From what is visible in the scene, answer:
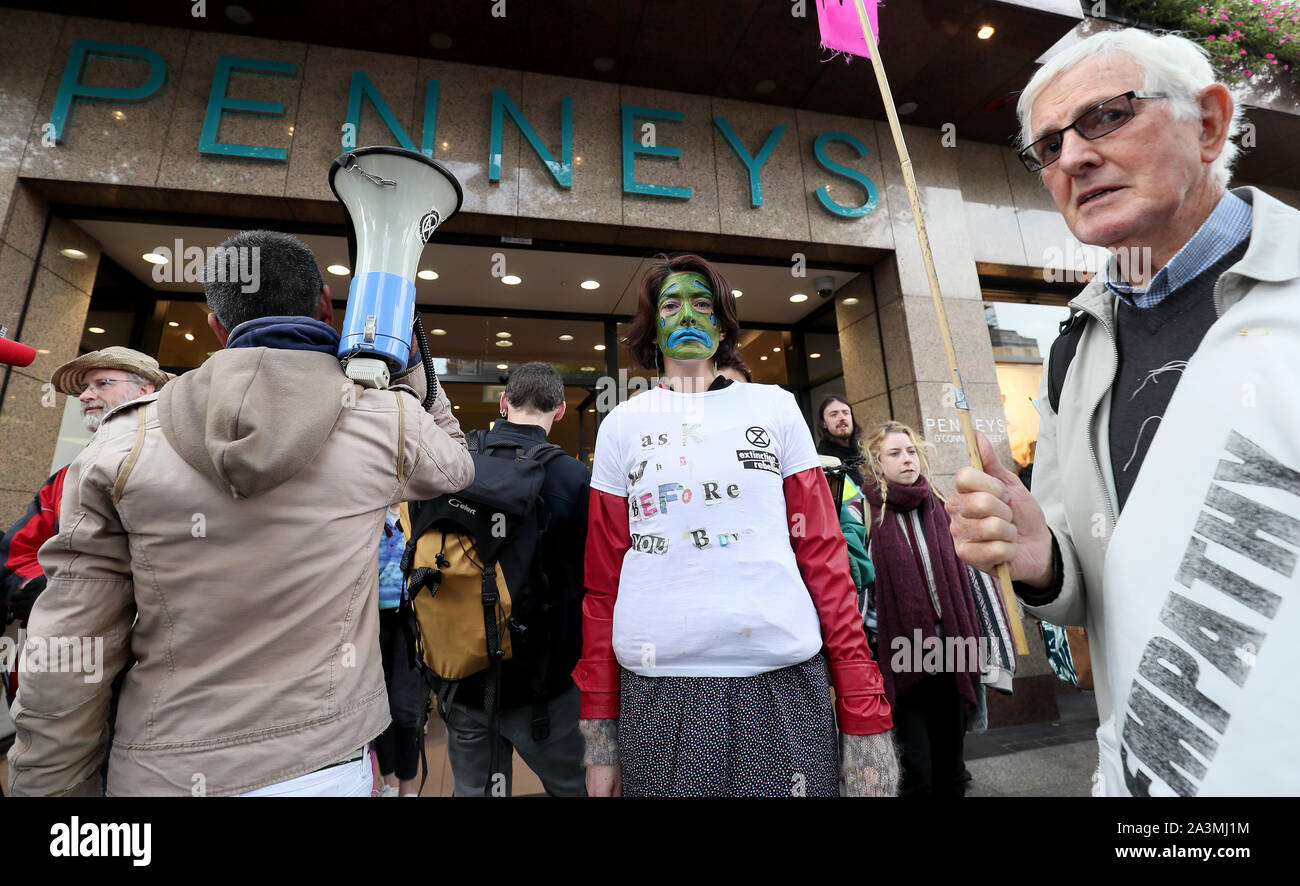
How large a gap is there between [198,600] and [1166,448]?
75.4 inches

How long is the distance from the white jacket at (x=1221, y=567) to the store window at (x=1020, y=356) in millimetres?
6050

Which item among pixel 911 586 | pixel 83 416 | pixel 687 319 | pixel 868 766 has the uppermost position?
pixel 83 416

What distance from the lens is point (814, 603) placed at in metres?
1.58

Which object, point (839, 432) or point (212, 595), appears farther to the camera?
point (839, 432)

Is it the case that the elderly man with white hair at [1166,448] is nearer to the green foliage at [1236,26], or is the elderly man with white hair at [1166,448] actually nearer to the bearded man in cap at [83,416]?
the bearded man in cap at [83,416]

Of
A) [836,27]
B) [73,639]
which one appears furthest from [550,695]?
[836,27]

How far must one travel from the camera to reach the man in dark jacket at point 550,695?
213 centimetres

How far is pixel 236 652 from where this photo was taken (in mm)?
1229

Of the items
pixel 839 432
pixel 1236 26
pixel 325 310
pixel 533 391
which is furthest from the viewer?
pixel 1236 26

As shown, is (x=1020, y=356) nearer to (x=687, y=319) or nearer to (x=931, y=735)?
(x=931, y=735)

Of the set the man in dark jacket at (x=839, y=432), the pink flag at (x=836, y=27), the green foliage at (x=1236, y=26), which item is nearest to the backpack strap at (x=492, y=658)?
the pink flag at (x=836, y=27)

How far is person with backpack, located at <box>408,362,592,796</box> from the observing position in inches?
81.8

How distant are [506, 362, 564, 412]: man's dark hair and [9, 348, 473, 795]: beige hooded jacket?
1.20 metres
